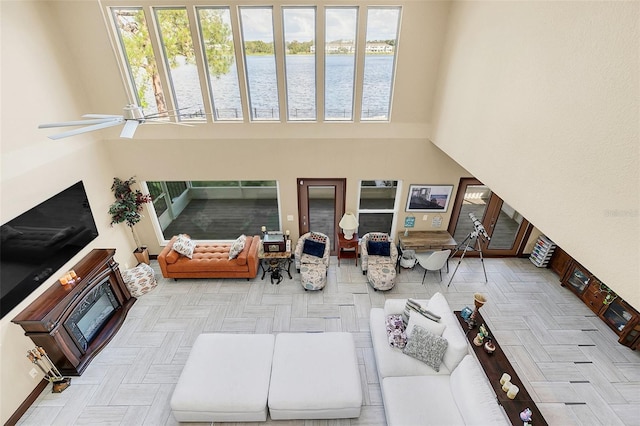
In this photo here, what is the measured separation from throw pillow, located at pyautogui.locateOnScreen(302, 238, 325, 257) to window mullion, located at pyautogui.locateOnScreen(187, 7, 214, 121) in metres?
3.01

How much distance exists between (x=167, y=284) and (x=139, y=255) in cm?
97

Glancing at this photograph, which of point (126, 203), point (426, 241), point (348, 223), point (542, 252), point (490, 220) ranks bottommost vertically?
point (542, 252)

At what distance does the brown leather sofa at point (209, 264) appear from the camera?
587 cm

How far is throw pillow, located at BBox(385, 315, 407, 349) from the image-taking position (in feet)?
13.9

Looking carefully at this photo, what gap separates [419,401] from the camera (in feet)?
11.8

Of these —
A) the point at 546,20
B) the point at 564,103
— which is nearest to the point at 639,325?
the point at 564,103

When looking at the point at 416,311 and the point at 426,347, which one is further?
the point at 416,311

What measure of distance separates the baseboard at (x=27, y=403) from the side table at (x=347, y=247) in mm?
5080

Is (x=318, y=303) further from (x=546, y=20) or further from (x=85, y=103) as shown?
(x=85, y=103)

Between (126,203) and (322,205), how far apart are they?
153 inches

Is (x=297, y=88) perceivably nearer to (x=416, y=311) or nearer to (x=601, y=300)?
(x=416, y=311)

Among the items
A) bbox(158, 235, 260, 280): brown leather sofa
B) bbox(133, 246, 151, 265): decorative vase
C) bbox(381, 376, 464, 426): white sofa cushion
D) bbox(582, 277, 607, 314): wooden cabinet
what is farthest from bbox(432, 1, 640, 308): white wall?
bbox(133, 246, 151, 265): decorative vase

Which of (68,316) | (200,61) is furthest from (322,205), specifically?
(68,316)

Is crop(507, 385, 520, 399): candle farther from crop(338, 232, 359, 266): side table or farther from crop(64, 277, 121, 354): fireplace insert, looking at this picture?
crop(64, 277, 121, 354): fireplace insert
